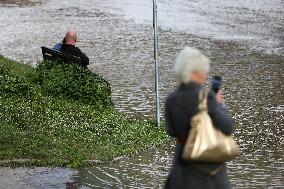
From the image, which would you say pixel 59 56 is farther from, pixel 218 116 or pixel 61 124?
pixel 218 116

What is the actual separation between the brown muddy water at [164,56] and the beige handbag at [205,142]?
129 inches

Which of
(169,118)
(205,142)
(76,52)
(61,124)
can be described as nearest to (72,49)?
(76,52)

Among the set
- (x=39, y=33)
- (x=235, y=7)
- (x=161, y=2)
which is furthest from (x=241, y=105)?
(x=161, y=2)

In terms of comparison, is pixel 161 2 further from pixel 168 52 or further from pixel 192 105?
pixel 192 105

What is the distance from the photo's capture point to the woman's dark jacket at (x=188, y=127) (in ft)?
15.0

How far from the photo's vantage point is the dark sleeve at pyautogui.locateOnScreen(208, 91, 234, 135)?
457cm

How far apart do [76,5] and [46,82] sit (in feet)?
69.2

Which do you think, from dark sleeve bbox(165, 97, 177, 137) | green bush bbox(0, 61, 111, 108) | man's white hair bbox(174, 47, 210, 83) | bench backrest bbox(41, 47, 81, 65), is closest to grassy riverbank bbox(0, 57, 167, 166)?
green bush bbox(0, 61, 111, 108)

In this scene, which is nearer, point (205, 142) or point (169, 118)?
point (205, 142)

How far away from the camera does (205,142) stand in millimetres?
4523

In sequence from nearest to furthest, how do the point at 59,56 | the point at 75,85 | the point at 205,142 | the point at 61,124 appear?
the point at 205,142, the point at 61,124, the point at 75,85, the point at 59,56

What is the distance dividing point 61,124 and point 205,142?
5566 mm

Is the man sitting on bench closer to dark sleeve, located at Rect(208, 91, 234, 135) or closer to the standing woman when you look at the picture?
the standing woman

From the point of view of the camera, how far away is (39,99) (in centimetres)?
1102
